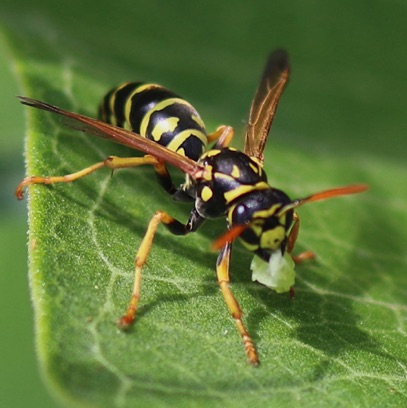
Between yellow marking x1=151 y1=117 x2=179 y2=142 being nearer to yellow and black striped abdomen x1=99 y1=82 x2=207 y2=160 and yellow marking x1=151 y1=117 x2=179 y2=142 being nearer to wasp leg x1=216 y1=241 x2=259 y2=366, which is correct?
yellow and black striped abdomen x1=99 y1=82 x2=207 y2=160

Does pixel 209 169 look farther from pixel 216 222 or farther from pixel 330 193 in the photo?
pixel 330 193

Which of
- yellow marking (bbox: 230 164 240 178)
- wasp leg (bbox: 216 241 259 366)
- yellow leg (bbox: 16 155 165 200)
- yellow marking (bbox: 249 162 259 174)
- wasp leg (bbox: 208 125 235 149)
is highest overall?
yellow marking (bbox: 249 162 259 174)

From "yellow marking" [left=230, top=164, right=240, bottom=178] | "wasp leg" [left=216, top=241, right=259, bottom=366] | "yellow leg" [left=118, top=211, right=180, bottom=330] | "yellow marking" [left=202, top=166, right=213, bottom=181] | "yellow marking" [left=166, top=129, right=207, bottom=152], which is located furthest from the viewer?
"yellow marking" [left=166, top=129, right=207, bottom=152]

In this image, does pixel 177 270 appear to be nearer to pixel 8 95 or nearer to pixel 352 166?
pixel 352 166

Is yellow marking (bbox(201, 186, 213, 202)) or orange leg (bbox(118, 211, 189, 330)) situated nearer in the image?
orange leg (bbox(118, 211, 189, 330))

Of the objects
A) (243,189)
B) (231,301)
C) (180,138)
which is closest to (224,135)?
(180,138)

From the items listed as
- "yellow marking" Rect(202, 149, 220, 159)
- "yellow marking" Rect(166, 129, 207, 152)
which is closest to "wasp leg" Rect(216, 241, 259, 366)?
"yellow marking" Rect(202, 149, 220, 159)

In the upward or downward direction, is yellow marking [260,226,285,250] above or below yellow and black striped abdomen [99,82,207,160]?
below

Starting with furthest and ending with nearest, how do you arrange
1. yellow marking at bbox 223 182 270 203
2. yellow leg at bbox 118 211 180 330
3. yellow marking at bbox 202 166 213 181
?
1. yellow marking at bbox 202 166 213 181
2. yellow marking at bbox 223 182 270 203
3. yellow leg at bbox 118 211 180 330
